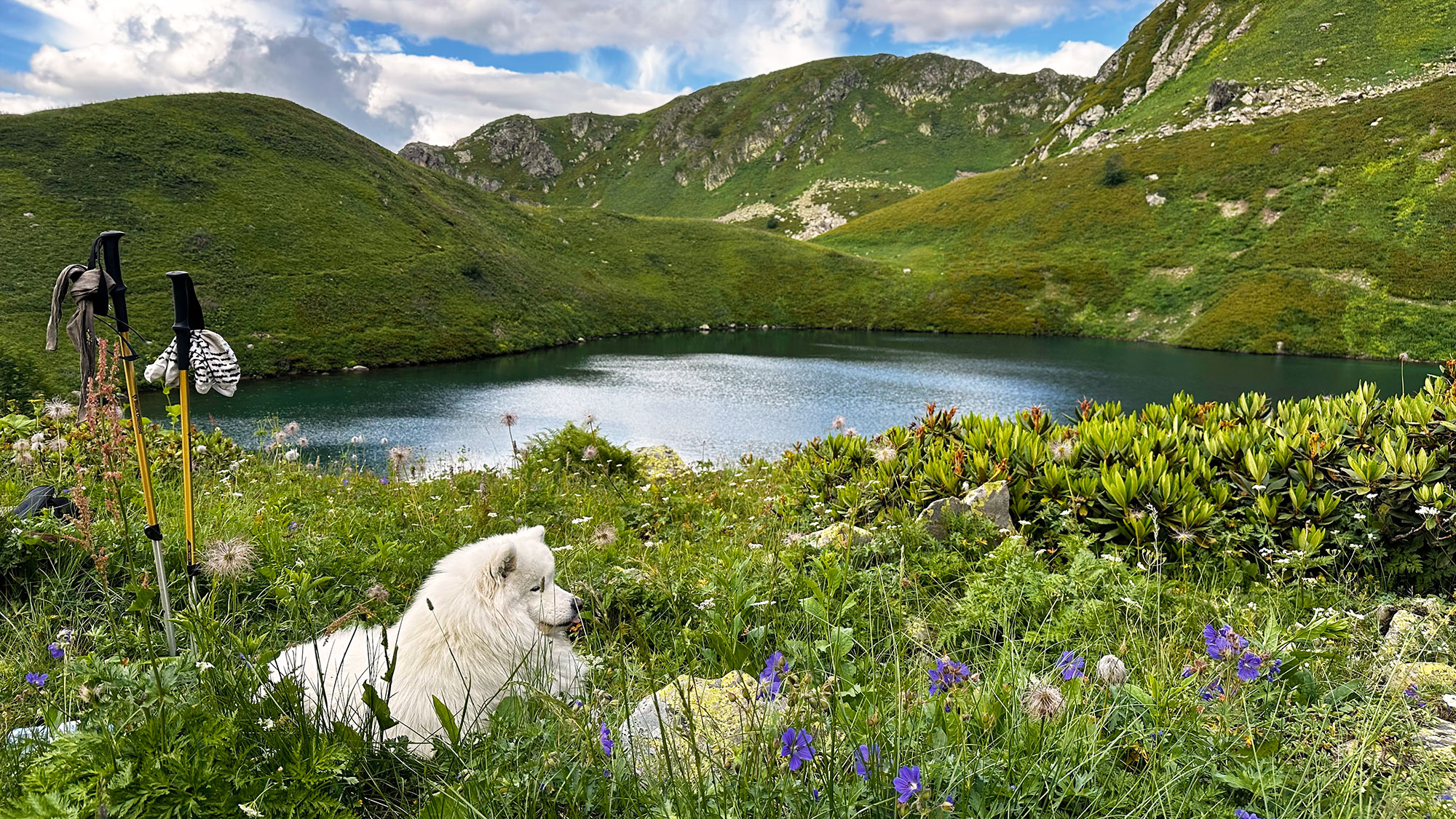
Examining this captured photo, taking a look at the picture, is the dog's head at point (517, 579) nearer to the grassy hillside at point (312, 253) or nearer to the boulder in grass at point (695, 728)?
the boulder in grass at point (695, 728)

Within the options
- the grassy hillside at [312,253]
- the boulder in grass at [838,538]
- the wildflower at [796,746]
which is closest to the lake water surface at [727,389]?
the grassy hillside at [312,253]

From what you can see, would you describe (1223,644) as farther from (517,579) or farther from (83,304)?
(83,304)

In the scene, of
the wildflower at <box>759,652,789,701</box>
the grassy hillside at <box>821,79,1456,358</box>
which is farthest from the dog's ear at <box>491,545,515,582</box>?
the grassy hillside at <box>821,79,1456,358</box>

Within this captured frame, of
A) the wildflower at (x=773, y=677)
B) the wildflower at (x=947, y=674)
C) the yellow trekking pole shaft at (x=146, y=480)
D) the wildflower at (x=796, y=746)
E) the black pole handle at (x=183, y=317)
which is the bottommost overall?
the wildflower at (x=947, y=674)

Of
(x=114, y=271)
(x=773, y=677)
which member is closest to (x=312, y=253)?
(x=114, y=271)

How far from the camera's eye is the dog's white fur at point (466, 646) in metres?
2.95

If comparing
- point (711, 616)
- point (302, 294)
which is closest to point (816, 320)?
point (302, 294)

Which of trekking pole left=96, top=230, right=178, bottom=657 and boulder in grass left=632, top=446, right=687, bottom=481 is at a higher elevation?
trekking pole left=96, top=230, right=178, bottom=657

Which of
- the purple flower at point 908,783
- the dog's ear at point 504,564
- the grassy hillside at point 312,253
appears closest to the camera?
the purple flower at point 908,783

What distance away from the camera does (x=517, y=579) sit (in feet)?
11.1

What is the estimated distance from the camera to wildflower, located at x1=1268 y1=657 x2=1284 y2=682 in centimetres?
260

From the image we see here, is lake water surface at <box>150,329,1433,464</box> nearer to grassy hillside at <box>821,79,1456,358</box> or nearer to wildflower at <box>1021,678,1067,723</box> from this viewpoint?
grassy hillside at <box>821,79,1456,358</box>

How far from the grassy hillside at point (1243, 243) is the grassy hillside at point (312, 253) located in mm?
19628

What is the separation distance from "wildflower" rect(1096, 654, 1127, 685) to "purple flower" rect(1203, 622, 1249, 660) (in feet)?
1.49
